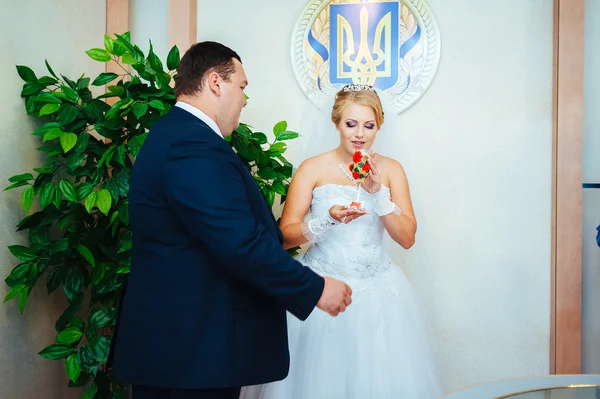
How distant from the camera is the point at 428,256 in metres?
3.53

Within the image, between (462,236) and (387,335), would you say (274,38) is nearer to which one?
(462,236)

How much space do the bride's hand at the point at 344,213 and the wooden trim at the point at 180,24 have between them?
59.9 inches

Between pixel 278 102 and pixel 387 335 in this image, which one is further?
pixel 278 102

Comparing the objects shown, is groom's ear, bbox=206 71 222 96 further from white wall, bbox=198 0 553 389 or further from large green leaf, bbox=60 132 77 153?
white wall, bbox=198 0 553 389

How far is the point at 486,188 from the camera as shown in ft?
11.4

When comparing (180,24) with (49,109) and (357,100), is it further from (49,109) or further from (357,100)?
(357,100)

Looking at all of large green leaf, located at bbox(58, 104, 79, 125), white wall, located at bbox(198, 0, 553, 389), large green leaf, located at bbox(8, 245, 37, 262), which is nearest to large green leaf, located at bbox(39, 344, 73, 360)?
large green leaf, located at bbox(8, 245, 37, 262)

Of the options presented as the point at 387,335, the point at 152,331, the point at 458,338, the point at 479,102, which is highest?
the point at 479,102

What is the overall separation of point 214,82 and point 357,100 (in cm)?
104

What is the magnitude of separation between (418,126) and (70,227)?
1.89 metres

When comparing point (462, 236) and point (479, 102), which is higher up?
point (479, 102)

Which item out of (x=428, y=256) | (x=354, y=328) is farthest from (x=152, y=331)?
(x=428, y=256)

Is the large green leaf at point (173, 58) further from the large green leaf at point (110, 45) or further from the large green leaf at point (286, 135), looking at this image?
the large green leaf at point (286, 135)

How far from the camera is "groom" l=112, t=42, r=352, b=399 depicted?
64.3 inches
